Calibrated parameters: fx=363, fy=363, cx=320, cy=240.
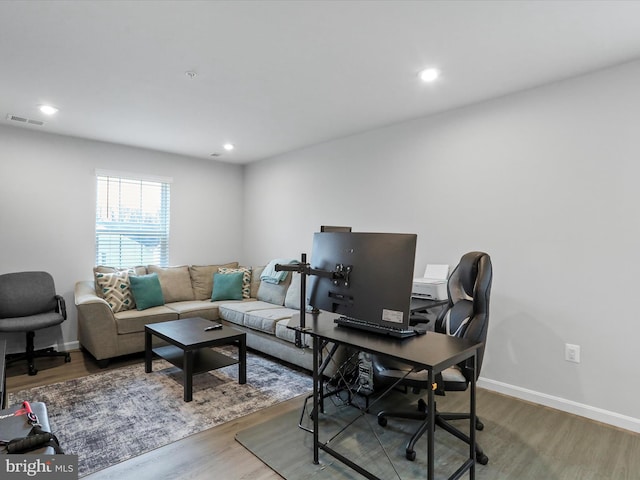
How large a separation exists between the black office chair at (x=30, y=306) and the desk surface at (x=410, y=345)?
119 inches

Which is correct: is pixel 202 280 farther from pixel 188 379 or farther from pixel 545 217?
pixel 545 217

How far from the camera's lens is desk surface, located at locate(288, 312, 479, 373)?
1596mm

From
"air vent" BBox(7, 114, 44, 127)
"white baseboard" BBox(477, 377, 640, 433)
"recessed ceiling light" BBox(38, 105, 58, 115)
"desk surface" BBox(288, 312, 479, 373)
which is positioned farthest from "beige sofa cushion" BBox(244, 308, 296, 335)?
"air vent" BBox(7, 114, 44, 127)

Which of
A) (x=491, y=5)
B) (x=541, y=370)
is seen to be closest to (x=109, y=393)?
(x=541, y=370)

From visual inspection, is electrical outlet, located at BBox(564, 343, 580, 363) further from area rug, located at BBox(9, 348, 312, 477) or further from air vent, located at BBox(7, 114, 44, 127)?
air vent, located at BBox(7, 114, 44, 127)

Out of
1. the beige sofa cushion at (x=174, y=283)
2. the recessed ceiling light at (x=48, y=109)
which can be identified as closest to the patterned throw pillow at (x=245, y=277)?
the beige sofa cushion at (x=174, y=283)

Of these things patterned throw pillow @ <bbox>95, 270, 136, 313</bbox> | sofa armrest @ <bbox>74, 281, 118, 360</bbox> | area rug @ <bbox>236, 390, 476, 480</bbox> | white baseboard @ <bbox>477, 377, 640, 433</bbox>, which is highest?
patterned throw pillow @ <bbox>95, 270, 136, 313</bbox>

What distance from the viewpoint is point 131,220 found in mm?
4855

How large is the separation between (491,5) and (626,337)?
7.68 feet

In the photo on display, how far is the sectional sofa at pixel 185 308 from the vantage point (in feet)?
12.0

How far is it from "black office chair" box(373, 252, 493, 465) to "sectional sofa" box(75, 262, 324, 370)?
120 centimetres

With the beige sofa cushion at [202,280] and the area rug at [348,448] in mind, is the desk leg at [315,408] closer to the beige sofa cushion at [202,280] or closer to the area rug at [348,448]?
the area rug at [348,448]

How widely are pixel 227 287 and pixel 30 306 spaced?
2.10m

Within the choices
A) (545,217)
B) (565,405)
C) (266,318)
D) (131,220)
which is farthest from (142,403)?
(545,217)
